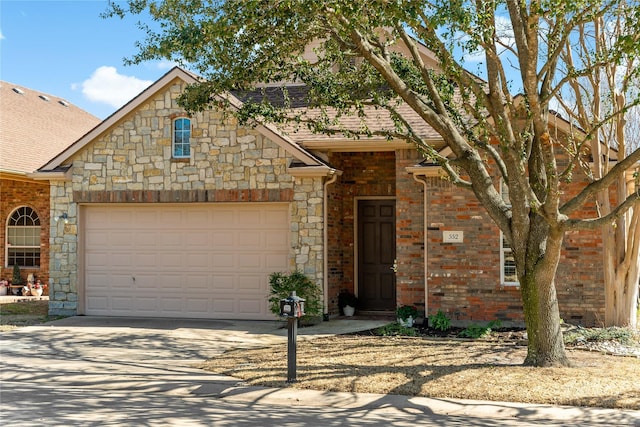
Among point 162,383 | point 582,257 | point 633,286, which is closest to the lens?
point 162,383

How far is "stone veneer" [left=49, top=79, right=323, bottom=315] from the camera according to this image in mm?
14766

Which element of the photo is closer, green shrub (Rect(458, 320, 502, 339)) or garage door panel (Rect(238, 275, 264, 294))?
green shrub (Rect(458, 320, 502, 339))

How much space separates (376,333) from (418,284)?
1833 millimetres

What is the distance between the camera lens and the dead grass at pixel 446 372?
8.30m

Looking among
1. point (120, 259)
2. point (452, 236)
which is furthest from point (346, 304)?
point (120, 259)

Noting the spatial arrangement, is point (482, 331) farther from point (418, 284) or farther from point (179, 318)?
point (179, 318)

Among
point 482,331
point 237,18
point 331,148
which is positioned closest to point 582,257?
point 482,331

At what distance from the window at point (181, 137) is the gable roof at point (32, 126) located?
6115 millimetres

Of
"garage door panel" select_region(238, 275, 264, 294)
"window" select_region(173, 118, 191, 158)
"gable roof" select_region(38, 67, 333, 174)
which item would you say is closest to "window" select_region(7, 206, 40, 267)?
"gable roof" select_region(38, 67, 333, 174)

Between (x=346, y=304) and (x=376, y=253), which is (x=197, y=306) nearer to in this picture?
(x=346, y=304)

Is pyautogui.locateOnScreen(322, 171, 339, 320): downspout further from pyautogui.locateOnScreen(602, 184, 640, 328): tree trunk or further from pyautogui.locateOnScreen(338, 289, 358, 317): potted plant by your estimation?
pyautogui.locateOnScreen(602, 184, 640, 328): tree trunk

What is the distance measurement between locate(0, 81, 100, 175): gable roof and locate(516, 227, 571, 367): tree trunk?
47.7 ft

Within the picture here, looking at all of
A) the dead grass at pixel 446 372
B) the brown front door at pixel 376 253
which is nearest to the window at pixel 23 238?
the brown front door at pixel 376 253

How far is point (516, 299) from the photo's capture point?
13.8m
